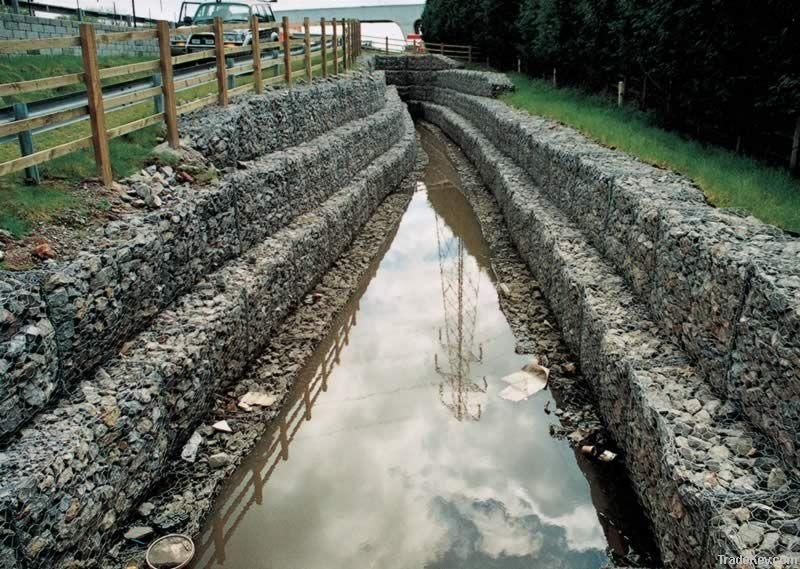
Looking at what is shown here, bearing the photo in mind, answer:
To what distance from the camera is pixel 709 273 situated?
5707mm

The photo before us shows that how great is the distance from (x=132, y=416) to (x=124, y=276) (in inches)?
54.1

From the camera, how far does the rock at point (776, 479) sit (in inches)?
170

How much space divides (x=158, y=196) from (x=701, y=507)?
6194 millimetres

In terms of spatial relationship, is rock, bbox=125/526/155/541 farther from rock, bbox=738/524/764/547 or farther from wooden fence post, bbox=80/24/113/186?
rock, bbox=738/524/764/547

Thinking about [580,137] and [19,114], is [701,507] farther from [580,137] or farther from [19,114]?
[580,137]

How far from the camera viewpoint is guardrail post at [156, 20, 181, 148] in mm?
8234

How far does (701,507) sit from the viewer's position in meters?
4.36

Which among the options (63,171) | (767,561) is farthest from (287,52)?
(767,561)

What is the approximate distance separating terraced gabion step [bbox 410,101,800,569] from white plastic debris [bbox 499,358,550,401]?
1.72ft

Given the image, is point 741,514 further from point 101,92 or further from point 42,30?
point 42,30

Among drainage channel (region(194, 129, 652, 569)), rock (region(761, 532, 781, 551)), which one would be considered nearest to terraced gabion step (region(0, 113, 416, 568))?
drainage channel (region(194, 129, 652, 569))

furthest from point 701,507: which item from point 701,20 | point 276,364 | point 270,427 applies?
point 701,20

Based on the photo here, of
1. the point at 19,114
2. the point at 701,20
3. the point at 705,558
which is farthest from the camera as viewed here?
the point at 701,20

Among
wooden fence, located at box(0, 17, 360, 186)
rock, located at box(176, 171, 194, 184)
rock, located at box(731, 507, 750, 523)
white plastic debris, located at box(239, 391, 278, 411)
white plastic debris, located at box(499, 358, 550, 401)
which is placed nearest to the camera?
rock, located at box(731, 507, 750, 523)
